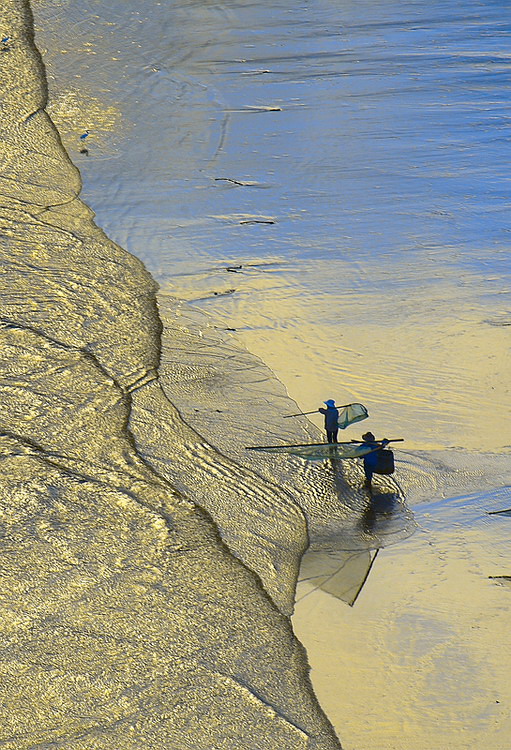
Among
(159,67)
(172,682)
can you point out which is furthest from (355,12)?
(172,682)

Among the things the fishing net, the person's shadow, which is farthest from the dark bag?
the fishing net

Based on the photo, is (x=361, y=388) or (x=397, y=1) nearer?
(x=361, y=388)

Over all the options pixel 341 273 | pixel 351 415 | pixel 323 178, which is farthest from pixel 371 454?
pixel 323 178

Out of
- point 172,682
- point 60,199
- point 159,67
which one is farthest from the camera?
point 159,67

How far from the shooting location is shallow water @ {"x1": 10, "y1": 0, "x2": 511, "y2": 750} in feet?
16.4

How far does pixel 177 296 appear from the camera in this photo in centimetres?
760

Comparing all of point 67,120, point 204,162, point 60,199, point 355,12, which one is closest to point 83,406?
point 60,199

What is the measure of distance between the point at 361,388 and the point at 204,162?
149 inches

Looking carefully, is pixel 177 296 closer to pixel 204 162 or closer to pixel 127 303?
pixel 127 303

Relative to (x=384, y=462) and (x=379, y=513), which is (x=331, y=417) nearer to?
(x=384, y=462)

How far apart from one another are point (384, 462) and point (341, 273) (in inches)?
96.2

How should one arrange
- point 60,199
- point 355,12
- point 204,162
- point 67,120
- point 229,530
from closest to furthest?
point 229,530 < point 60,199 < point 204,162 < point 67,120 < point 355,12

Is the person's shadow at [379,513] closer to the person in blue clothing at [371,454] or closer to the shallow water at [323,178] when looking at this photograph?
the person in blue clothing at [371,454]

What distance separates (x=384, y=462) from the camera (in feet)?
18.8
